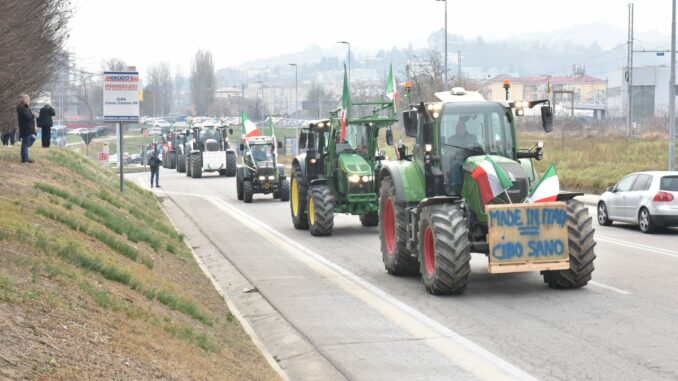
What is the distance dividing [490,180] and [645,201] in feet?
36.5

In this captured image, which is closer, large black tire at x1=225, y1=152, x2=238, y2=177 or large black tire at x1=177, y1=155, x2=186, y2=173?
large black tire at x1=225, y1=152, x2=238, y2=177

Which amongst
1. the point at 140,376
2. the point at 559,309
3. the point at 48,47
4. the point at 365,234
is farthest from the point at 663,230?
the point at 140,376

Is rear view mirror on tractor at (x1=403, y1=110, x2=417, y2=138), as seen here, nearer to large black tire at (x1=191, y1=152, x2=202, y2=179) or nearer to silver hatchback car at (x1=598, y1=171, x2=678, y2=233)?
silver hatchback car at (x1=598, y1=171, x2=678, y2=233)


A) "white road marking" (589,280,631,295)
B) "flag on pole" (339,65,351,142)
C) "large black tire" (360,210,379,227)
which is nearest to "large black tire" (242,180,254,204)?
"large black tire" (360,210,379,227)

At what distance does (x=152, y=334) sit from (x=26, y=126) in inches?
669

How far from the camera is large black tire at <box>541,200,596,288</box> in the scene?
48.6 feet

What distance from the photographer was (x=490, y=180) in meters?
14.9

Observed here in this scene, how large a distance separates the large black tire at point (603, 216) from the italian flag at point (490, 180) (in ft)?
42.4

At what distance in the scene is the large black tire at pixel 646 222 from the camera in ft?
80.6

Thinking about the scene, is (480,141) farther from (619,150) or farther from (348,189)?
(619,150)

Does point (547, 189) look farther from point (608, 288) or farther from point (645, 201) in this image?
point (645, 201)

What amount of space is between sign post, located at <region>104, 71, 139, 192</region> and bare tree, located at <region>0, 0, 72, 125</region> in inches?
68.6

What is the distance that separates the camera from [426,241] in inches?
605

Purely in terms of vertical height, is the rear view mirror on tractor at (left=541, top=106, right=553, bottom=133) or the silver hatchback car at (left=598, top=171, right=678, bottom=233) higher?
the rear view mirror on tractor at (left=541, top=106, right=553, bottom=133)
